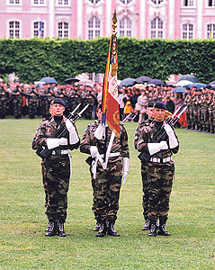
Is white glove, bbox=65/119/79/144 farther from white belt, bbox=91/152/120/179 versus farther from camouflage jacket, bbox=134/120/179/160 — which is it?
camouflage jacket, bbox=134/120/179/160

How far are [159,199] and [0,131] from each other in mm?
20244

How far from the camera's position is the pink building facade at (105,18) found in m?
75.4

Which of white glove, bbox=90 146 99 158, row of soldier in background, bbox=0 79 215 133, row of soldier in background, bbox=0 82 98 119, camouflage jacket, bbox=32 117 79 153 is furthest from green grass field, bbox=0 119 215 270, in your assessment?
row of soldier in background, bbox=0 82 98 119

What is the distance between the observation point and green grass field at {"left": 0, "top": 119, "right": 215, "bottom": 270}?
8922 millimetres

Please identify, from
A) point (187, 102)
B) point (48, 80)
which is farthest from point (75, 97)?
point (187, 102)

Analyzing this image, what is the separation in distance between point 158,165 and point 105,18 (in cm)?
6623

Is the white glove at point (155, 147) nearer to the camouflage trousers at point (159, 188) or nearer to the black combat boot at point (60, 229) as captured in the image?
the camouflage trousers at point (159, 188)

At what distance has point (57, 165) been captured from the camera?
10297 mm

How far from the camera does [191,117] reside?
33.7 meters

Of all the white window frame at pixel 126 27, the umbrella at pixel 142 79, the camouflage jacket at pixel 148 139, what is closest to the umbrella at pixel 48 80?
the umbrella at pixel 142 79

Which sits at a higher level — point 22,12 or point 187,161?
point 22,12

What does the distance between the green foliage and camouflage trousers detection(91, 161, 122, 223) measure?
40.3 m

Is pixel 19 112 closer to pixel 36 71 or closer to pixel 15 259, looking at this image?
pixel 36 71

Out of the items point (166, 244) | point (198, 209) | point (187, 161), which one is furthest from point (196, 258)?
point (187, 161)
